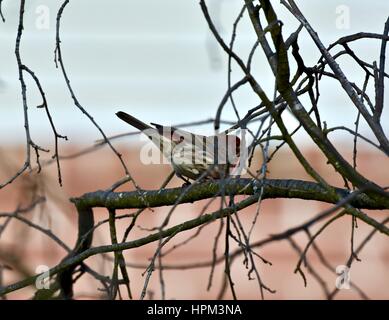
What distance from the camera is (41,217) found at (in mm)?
2682

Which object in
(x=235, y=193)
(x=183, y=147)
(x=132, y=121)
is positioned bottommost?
(x=235, y=193)

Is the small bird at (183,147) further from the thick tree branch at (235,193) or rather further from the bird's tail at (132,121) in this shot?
the thick tree branch at (235,193)

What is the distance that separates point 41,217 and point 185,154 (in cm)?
53

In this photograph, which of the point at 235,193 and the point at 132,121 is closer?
the point at 235,193

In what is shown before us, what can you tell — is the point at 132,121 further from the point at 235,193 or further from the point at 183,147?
the point at 235,193

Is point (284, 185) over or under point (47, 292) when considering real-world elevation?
over

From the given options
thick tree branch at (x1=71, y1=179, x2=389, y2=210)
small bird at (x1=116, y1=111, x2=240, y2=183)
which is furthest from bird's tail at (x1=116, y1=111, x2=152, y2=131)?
thick tree branch at (x1=71, y1=179, x2=389, y2=210)

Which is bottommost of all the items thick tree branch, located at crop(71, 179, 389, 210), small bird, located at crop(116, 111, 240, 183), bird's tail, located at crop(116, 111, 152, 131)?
thick tree branch, located at crop(71, 179, 389, 210)

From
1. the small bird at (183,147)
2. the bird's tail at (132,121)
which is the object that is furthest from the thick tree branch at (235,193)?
the bird's tail at (132,121)

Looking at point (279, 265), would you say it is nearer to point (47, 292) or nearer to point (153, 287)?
point (153, 287)

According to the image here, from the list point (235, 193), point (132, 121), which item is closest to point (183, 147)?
point (132, 121)

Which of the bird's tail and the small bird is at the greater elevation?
the bird's tail

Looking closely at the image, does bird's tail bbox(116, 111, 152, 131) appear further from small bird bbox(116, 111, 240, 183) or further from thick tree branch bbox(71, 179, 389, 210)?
thick tree branch bbox(71, 179, 389, 210)
